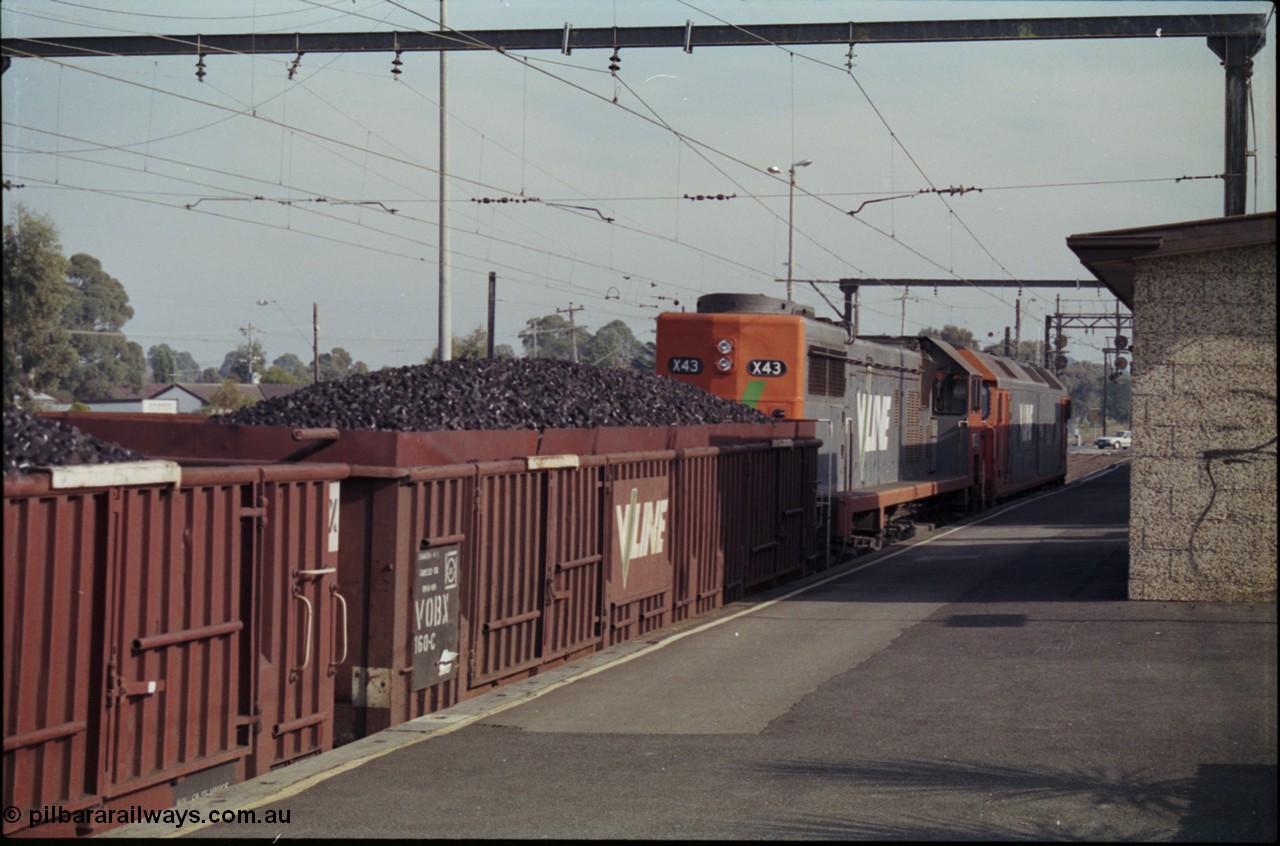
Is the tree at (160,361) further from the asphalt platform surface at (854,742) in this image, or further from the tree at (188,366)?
the asphalt platform surface at (854,742)

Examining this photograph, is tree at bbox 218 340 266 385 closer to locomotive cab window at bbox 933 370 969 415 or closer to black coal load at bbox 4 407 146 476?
locomotive cab window at bbox 933 370 969 415

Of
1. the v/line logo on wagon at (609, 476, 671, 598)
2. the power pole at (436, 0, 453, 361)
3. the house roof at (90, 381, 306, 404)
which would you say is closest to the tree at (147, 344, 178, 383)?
the house roof at (90, 381, 306, 404)

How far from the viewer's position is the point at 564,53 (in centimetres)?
1711

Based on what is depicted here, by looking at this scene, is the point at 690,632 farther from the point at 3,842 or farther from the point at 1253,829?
the point at 3,842

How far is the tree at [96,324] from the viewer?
70.7 meters

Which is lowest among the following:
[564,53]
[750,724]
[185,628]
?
[750,724]

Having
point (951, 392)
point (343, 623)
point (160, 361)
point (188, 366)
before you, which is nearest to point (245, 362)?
point (160, 361)

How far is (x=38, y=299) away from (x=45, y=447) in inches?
1709

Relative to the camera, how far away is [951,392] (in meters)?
28.6

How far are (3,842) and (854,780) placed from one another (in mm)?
4512

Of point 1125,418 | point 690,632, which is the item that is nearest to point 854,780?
point 690,632

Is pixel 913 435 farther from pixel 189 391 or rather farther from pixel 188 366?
pixel 188 366

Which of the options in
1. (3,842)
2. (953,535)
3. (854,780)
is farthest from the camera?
(953,535)

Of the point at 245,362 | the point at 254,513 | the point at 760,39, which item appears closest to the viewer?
the point at 254,513
